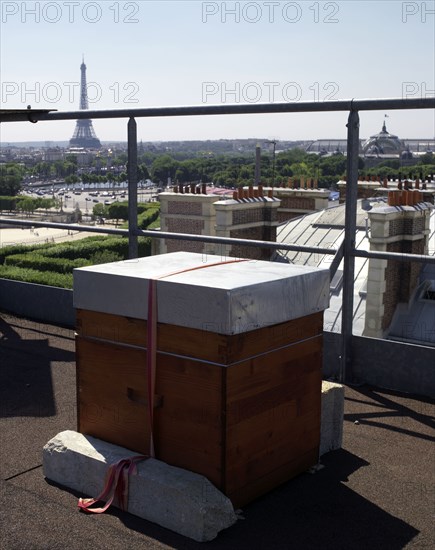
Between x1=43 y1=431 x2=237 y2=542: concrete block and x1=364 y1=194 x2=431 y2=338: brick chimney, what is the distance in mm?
15567

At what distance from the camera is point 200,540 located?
3.47 m

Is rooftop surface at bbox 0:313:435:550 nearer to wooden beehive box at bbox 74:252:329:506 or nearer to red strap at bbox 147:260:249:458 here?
wooden beehive box at bbox 74:252:329:506

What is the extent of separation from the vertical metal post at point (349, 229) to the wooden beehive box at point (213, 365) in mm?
1614

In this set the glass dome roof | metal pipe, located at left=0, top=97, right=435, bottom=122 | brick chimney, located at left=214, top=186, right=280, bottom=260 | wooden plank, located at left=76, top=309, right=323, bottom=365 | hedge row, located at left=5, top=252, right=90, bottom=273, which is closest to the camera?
wooden plank, located at left=76, top=309, right=323, bottom=365

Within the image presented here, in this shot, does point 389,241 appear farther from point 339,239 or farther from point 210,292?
point 210,292

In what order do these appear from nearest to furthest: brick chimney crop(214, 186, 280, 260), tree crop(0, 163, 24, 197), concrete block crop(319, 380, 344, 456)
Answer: concrete block crop(319, 380, 344, 456)
tree crop(0, 163, 24, 197)
brick chimney crop(214, 186, 280, 260)

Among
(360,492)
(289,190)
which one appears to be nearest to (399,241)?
(289,190)

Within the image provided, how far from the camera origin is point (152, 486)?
364cm

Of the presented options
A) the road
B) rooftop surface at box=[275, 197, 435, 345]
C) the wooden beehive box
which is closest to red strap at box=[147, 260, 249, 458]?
the wooden beehive box

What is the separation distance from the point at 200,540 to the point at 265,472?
59cm

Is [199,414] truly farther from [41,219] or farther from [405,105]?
[41,219]

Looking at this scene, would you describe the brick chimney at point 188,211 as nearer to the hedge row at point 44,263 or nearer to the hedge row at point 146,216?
the hedge row at point 146,216

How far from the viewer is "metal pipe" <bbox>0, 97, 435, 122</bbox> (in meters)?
5.18

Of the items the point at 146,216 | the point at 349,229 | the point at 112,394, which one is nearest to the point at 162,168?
the point at 349,229
